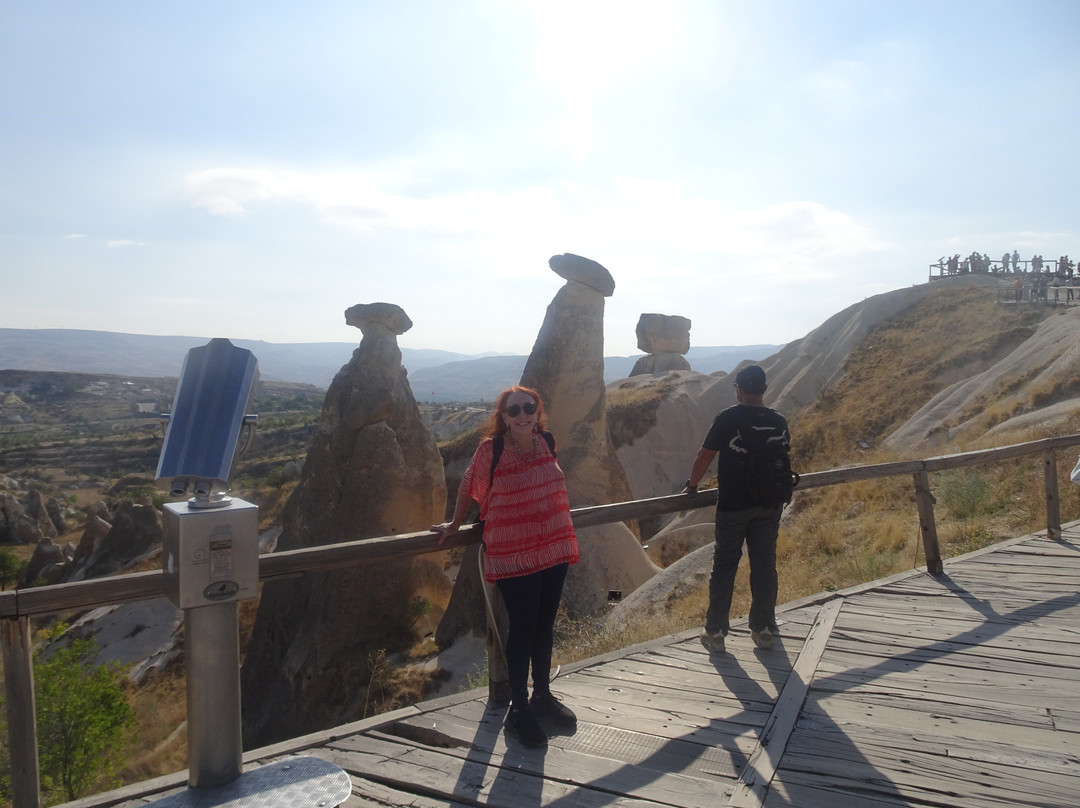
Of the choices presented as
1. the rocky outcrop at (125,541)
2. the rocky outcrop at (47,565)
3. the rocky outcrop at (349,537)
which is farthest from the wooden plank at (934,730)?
the rocky outcrop at (47,565)

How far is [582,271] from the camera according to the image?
12.2 meters

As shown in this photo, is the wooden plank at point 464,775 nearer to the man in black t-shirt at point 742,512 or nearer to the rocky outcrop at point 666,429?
the man in black t-shirt at point 742,512

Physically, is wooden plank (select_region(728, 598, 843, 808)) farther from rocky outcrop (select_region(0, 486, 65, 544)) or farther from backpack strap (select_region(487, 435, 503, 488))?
rocky outcrop (select_region(0, 486, 65, 544))

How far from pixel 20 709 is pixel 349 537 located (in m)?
9.69

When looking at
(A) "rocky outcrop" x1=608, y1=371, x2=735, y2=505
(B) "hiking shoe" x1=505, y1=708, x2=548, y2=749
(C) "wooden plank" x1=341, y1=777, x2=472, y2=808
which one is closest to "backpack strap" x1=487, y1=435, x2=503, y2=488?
(B) "hiking shoe" x1=505, y1=708, x2=548, y2=749

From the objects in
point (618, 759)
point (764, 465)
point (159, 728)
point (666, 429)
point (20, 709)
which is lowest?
point (159, 728)

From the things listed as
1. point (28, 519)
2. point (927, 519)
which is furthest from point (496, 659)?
point (28, 519)

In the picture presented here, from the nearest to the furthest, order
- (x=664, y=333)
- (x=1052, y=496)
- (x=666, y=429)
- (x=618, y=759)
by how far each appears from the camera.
Result: (x=618, y=759)
(x=1052, y=496)
(x=666, y=429)
(x=664, y=333)

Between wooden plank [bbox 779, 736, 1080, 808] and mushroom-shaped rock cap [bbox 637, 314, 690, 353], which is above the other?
mushroom-shaped rock cap [bbox 637, 314, 690, 353]

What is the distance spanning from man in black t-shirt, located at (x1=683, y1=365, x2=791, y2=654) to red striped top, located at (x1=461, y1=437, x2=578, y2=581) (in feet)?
3.97

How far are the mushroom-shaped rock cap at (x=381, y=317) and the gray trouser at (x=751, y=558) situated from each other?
914 cm

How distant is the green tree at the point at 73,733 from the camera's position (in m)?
6.82

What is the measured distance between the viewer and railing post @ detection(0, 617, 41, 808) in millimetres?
2922

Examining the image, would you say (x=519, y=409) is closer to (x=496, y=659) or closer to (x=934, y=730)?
(x=496, y=659)
